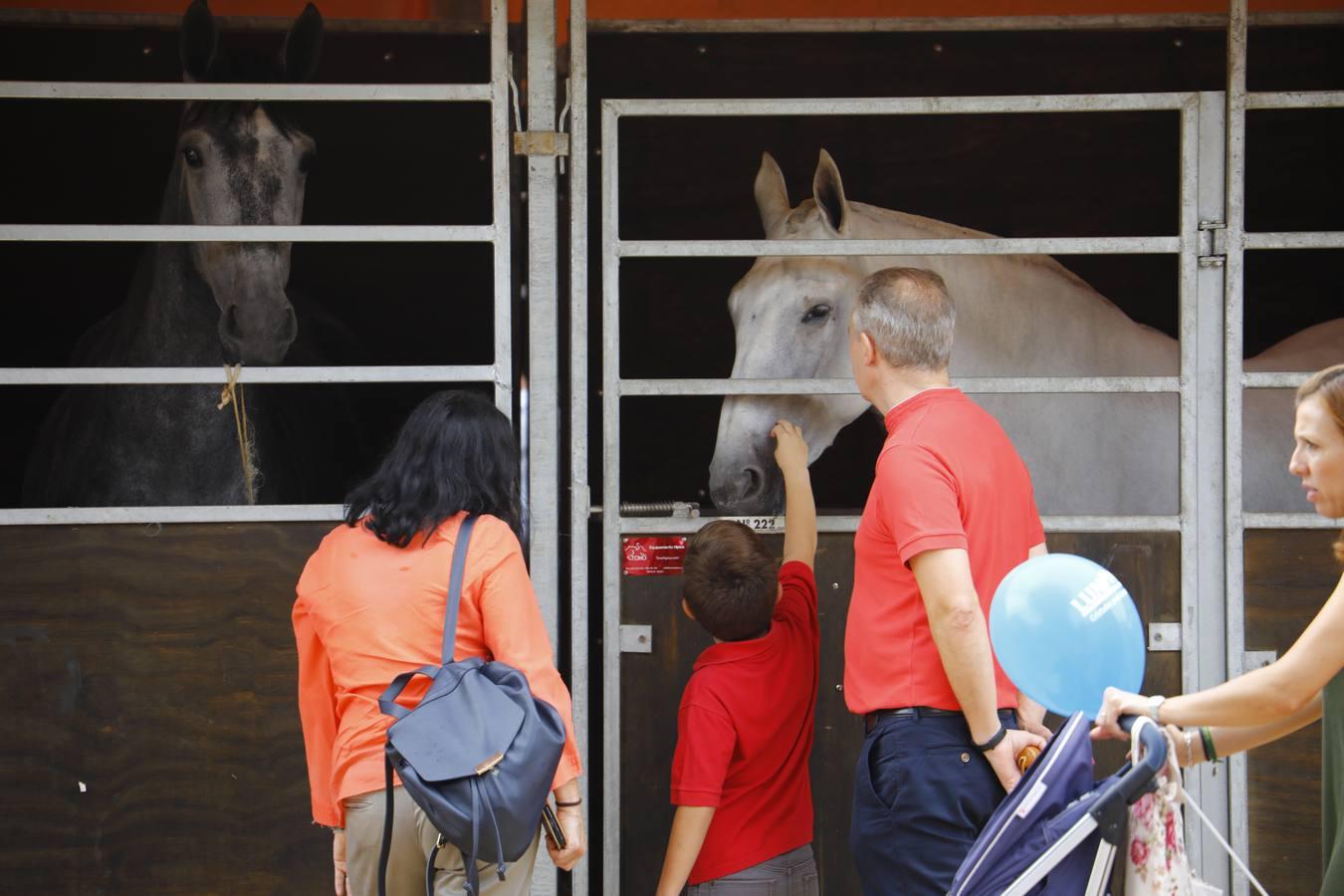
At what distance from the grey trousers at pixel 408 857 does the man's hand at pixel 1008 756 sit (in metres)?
0.80

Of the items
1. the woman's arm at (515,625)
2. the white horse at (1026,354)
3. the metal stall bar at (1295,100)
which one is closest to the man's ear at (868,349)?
the woman's arm at (515,625)

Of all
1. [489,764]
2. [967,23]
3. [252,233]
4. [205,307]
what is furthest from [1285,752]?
[205,307]

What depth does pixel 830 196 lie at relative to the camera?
3.54 meters

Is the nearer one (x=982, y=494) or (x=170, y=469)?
(x=982, y=494)

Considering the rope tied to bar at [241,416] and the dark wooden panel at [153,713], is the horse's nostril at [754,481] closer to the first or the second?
the dark wooden panel at [153,713]

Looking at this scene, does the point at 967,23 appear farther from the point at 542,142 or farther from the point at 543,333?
the point at 543,333

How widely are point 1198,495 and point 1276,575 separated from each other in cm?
28

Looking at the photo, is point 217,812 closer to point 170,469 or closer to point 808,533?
point 170,469

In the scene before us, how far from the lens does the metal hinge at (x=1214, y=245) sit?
131 inches

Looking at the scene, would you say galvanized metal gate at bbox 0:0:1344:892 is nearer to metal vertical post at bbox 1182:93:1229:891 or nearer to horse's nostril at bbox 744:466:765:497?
metal vertical post at bbox 1182:93:1229:891

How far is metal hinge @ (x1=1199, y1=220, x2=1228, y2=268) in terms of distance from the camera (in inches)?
131

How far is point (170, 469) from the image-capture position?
13.3ft

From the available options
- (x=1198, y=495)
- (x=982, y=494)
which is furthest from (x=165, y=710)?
(x=1198, y=495)

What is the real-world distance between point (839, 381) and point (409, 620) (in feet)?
4.52
